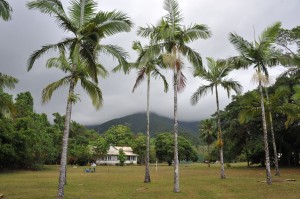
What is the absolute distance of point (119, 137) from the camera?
4188 inches

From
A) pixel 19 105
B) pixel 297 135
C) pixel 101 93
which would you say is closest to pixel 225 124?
pixel 297 135

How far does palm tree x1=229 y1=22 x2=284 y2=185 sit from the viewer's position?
74.5 feet

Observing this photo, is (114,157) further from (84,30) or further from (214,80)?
(84,30)

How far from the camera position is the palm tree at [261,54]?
22.7 metres

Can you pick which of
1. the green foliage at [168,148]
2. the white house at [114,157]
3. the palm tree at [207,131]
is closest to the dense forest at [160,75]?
the palm tree at [207,131]

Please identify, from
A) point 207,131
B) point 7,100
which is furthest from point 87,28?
point 207,131

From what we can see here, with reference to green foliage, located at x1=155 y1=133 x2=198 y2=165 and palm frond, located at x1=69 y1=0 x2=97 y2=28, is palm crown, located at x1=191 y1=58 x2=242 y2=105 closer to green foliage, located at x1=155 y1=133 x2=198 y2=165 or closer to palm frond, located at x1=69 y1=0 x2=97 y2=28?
palm frond, located at x1=69 y1=0 x2=97 y2=28

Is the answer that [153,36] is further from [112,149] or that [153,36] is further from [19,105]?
[112,149]

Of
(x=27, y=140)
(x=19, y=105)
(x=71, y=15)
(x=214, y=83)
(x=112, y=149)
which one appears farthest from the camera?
(x=112, y=149)

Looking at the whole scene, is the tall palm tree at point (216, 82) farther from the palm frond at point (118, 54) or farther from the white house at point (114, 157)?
the white house at point (114, 157)

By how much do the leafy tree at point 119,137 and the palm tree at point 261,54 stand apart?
81.5 m

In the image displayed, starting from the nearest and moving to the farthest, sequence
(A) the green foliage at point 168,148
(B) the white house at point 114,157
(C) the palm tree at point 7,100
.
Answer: (C) the palm tree at point 7,100
(A) the green foliage at point 168,148
(B) the white house at point 114,157

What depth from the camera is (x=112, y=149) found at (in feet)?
315

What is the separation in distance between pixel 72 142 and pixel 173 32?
67601 mm
